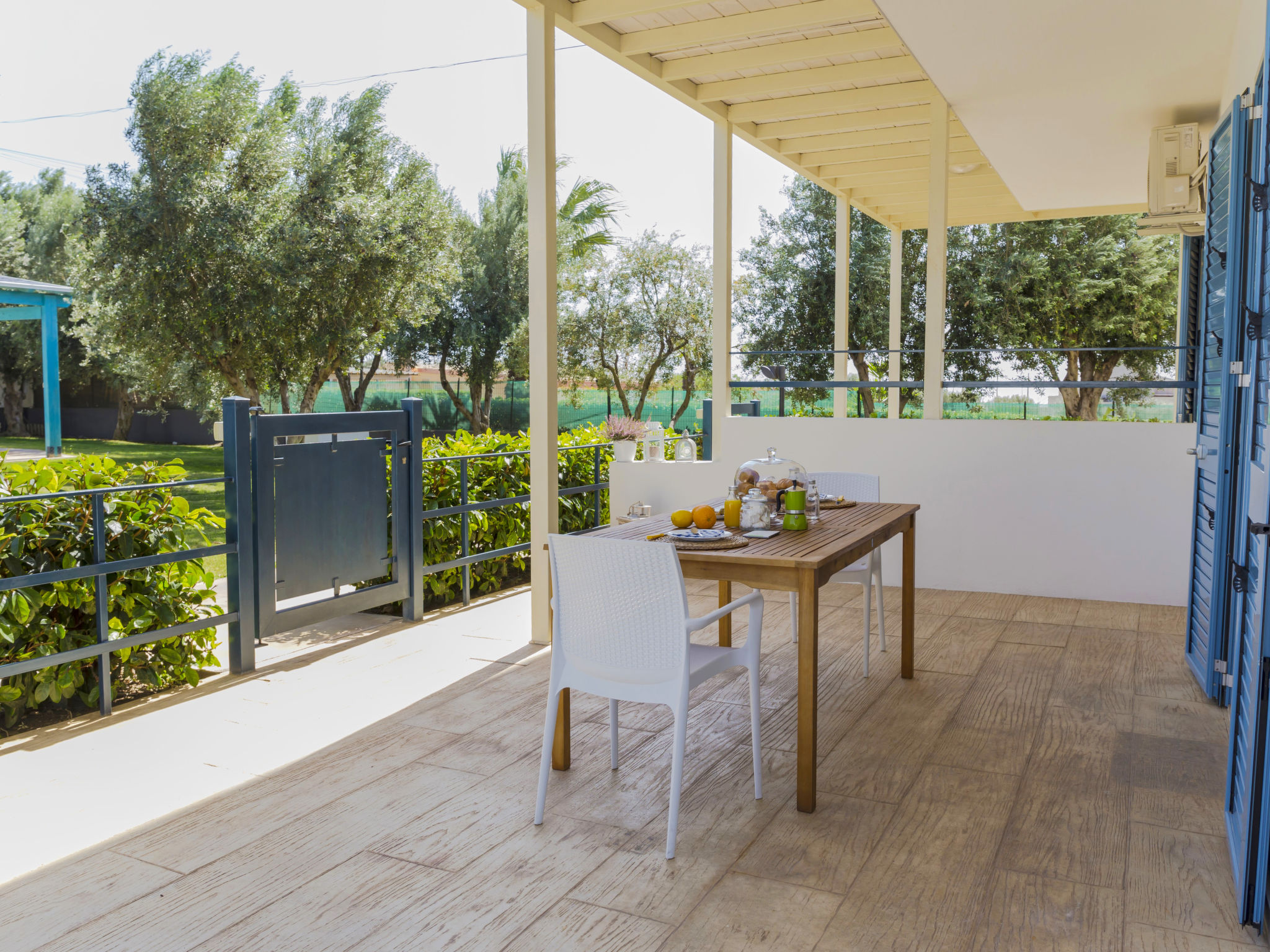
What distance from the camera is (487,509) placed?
549cm

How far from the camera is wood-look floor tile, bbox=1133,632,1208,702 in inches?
151

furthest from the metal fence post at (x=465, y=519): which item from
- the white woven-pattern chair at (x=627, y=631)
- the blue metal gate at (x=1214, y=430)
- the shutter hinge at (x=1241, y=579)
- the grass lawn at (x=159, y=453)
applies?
the grass lawn at (x=159, y=453)

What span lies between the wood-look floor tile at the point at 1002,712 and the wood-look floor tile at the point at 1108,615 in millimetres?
603

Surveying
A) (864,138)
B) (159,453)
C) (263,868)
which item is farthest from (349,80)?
(263,868)

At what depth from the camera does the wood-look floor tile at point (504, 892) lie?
2.08 m

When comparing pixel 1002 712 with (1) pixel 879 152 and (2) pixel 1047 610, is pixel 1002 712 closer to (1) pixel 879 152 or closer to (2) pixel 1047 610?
(2) pixel 1047 610

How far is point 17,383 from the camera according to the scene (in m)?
19.2

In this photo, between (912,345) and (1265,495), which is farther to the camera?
(912,345)

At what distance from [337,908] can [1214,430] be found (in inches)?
137

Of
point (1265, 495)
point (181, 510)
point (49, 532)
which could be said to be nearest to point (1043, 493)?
point (1265, 495)

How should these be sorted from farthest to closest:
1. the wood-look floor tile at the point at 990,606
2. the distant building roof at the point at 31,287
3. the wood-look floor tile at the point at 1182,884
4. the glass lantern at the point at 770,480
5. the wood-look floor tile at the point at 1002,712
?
the distant building roof at the point at 31,287 < the wood-look floor tile at the point at 990,606 < the glass lantern at the point at 770,480 < the wood-look floor tile at the point at 1002,712 < the wood-look floor tile at the point at 1182,884

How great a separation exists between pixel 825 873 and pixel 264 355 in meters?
12.8

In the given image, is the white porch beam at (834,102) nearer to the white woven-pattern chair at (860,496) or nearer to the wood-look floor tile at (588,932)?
the white woven-pattern chair at (860,496)

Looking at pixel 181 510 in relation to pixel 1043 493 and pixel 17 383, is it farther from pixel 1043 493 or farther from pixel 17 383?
pixel 17 383
